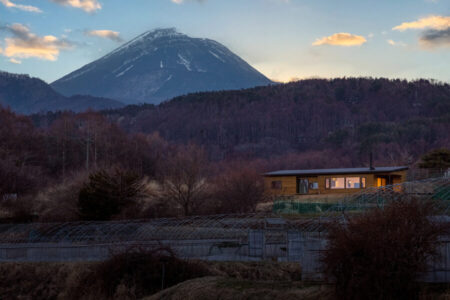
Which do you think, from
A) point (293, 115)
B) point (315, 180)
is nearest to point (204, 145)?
point (293, 115)

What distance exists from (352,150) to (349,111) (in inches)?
2131

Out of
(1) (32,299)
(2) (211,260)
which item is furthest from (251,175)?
(1) (32,299)

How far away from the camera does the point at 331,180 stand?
55688mm

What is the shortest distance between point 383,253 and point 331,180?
136 ft

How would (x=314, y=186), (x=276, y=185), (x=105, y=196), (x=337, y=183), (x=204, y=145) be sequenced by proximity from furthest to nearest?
(x=204, y=145)
(x=276, y=185)
(x=314, y=186)
(x=337, y=183)
(x=105, y=196)

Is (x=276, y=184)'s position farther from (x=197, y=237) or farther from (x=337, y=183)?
(x=197, y=237)

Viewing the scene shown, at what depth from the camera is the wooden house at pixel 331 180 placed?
5356 cm

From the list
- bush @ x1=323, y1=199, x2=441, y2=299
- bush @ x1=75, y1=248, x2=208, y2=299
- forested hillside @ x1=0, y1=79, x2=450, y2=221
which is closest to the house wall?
forested hillside @ x1=0, y1=79, x2=450, y2=221

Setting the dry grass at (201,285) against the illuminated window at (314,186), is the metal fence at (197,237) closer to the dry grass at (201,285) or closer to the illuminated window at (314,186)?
the dry grass at (201,285)

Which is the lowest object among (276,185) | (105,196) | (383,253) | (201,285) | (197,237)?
(197,237)

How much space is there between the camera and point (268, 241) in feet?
95.2

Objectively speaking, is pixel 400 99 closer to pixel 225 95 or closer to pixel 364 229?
pixel 225 95

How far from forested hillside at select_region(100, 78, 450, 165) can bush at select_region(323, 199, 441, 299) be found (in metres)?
109

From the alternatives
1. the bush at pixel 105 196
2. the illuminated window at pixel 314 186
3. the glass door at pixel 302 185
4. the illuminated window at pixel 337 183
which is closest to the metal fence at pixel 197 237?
the bush at pixel 105 196
